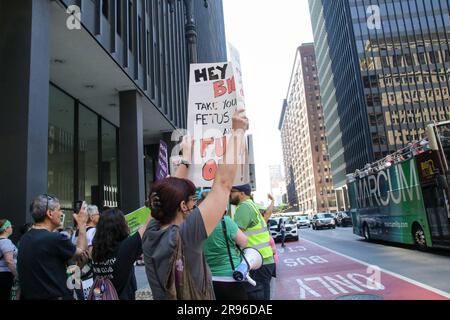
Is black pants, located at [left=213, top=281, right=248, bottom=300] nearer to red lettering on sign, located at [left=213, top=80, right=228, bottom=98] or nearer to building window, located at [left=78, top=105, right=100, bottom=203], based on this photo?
red lettering on sign, located at [left=213, top=80, right=228, bottom=98]

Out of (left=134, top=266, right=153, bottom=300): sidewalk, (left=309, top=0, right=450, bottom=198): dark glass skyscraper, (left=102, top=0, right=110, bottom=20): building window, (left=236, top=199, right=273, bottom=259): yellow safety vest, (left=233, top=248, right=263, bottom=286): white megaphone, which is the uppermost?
(left=309, top=0, right=450, bottom=198): dark glass skyscraper

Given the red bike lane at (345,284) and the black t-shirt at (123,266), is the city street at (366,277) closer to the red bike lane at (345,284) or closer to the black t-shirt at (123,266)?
the red bike lane at (345,284)

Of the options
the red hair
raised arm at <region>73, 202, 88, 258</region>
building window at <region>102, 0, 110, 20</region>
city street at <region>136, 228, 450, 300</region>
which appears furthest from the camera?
building window at <region>102, 0, 110, 20</region>

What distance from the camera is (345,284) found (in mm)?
8680

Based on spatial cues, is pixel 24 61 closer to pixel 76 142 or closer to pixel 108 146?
pixel 76 142

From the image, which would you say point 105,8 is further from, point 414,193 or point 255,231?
point 414,193

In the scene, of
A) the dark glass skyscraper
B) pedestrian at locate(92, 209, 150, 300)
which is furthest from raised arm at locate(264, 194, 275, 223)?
the dark glass skyscraper

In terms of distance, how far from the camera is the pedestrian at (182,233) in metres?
2.05

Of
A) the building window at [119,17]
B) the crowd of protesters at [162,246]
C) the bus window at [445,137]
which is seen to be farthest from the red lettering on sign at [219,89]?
the bus window at [445,137]

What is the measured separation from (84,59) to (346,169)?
268ft

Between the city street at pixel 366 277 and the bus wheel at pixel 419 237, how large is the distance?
0.36 meters

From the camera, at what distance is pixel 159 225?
90.0 inches

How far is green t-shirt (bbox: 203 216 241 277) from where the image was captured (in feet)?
10.6

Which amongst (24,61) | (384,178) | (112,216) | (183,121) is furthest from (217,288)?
(183,121)
